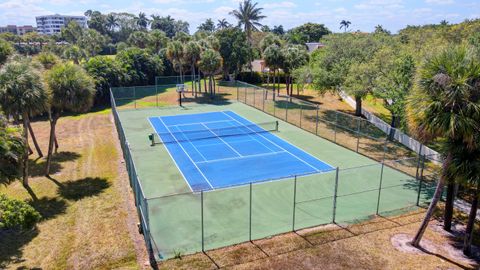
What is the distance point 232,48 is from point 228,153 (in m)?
28.9

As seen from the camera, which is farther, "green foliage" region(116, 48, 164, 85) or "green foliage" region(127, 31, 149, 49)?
"green foliage" region(127, 31, 149, 49)

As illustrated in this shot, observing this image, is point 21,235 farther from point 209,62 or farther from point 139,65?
point 139,65

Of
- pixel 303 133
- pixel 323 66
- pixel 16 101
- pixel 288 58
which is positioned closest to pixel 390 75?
pixel 303 133

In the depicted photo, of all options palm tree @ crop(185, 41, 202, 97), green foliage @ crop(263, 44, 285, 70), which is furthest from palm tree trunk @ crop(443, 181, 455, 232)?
palm tree @ crop(185, 41, 202, 97)

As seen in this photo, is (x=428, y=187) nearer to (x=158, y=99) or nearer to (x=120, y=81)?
(x=158, y=99)

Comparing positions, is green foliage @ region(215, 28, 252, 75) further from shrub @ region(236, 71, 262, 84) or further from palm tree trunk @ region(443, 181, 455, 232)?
palm tree trunk @ region(443, 181, 455, 232)

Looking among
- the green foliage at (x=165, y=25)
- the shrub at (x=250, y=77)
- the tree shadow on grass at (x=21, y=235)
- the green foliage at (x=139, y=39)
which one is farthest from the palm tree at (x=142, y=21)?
the tree shadow on grass at (x=21, y=235)

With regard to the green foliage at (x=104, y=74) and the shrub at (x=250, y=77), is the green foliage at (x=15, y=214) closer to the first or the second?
the green foliage at (x=104, y=74)

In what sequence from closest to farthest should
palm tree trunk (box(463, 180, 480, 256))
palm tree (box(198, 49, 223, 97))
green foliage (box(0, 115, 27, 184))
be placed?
green foliage (box(0, 115, 27, 184)) < palm tree trunk (box(463, 180, 480, 256)) < palm tree (box(198, 49, 223, 97))

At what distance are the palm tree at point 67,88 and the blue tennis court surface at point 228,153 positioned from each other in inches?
242

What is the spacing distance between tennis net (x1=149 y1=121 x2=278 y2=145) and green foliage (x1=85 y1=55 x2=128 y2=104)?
16.4 m

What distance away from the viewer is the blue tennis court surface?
19125 millimetres

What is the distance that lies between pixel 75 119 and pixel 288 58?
2214cm

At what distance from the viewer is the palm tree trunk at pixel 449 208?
13.3 meters
